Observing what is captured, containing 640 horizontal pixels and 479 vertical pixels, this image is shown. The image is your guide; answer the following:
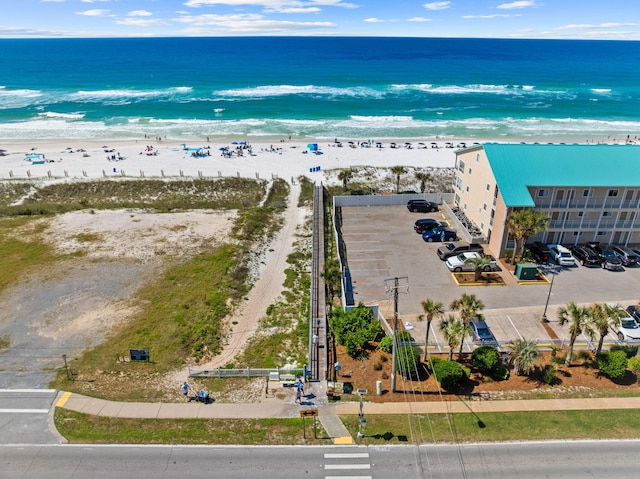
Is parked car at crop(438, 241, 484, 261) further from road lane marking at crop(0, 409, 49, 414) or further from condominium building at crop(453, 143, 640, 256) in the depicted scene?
road lane marking at crop(0, 409, 49, 414)

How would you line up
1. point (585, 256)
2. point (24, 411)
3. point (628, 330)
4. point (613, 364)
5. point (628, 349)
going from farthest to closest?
point (585, 256) < point (628, 330) < point (628, 349) < point (613, 364) < point (24, 411)

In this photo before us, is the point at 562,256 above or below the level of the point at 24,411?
above

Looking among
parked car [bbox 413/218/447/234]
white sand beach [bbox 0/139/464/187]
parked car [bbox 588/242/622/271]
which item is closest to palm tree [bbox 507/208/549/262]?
parked car [bbox 588/242/622/271]

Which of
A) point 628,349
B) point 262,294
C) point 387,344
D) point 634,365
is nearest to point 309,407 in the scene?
point 387,344

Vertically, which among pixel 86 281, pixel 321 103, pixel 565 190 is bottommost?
pixel 86 281

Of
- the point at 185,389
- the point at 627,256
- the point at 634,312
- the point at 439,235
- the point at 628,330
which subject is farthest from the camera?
the point at 439,235

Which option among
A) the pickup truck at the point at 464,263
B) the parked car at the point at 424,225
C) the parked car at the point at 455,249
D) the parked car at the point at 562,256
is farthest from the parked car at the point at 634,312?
the parked car at the point at 424,225

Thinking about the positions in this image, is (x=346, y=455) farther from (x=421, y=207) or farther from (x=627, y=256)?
(x=421, y=207)
